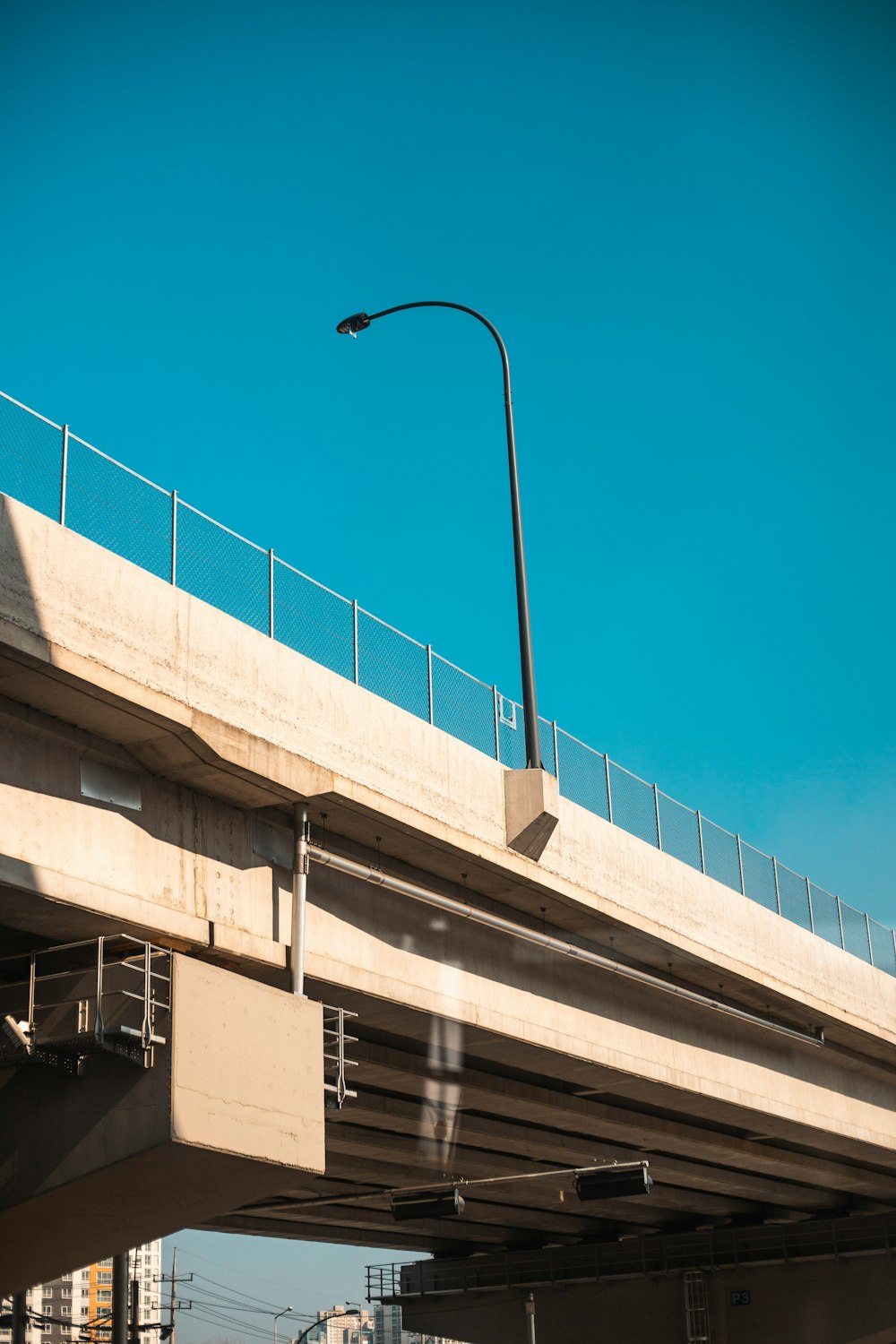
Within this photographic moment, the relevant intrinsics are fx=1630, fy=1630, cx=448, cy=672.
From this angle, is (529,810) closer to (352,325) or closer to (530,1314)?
(352,325)

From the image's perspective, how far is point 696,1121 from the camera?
38.4 m

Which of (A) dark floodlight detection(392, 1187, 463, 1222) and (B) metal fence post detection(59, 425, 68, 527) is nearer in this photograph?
(B) metal fence post detection(59, 425, 68, 527)

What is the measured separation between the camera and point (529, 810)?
80.3 ft

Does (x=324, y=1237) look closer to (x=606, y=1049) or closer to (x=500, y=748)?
(x=606, y=1049)

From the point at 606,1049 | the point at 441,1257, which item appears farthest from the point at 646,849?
the point at 441,1257

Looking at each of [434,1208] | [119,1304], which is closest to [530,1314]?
[434,1208]

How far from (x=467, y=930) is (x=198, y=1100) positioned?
7.89 meters

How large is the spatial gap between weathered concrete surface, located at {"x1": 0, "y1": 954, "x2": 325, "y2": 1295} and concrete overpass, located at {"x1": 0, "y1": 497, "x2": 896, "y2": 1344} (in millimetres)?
37

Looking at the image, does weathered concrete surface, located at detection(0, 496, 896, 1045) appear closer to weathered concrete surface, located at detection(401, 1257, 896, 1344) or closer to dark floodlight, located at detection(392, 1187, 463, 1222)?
dark floodlight, located at detection(392, 1187, 463, 1222)

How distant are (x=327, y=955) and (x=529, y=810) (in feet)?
14.9

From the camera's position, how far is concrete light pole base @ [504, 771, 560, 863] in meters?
24.4

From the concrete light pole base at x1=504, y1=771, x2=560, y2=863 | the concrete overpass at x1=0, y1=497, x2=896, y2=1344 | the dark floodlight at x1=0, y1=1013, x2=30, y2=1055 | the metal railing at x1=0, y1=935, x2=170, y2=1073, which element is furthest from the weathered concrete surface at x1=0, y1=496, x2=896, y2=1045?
the dark floodlight at x1=0, y1=1013, x2=30, y2=1055

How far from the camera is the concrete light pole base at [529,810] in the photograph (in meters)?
24.4

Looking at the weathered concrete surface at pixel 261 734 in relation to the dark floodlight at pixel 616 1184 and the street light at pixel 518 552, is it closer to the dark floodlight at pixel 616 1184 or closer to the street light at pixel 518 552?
the street light at pixel 518 552
